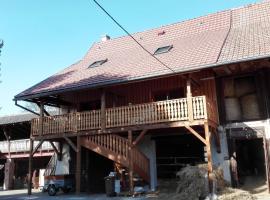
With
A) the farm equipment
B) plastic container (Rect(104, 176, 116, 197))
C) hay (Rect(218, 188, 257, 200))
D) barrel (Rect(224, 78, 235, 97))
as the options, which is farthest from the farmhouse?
hay (Rect(218, 188, 257, 200))

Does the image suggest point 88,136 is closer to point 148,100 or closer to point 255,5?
point 148,100

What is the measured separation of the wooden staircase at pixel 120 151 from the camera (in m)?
15.5

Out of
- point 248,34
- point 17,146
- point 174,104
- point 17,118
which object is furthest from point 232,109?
point 17,118

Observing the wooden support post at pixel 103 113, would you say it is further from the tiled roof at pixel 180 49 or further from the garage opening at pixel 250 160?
the garage opening at pixel 250 160

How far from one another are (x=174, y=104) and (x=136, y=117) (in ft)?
6.12

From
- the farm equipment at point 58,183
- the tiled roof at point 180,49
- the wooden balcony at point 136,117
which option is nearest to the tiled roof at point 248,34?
the tiled roof at point 180,49

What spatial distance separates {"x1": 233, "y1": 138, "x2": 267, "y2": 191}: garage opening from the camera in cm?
1638

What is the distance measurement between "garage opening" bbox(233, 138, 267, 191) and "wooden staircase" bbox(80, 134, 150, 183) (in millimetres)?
4300

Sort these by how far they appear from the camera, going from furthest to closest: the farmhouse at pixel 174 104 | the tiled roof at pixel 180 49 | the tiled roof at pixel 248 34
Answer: the tiled roof at pixel 180 49 → the farmhouse at pixel 174 104 → the tiled roof at pixel 248 34

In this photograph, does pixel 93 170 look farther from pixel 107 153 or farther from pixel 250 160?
pixel 250 160

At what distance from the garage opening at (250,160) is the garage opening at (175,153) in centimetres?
191

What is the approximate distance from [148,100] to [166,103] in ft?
8.98

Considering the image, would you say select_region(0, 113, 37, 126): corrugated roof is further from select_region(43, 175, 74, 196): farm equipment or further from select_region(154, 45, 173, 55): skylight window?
select_region(154, 45, 173, 55): skylight window

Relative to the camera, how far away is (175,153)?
17719 mm
